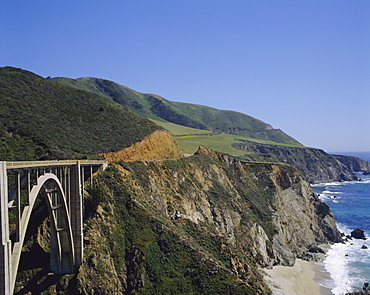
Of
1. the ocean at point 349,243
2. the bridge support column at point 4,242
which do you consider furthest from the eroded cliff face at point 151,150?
the bridge support column at point 4,242

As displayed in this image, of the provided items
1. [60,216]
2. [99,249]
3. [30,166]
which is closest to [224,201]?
[99,249]

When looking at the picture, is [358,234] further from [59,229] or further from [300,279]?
[59,229]

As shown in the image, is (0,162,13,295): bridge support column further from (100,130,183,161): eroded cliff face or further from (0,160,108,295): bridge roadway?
(100,130,183,161): eroded cliff face

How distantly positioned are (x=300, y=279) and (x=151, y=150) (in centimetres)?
3175

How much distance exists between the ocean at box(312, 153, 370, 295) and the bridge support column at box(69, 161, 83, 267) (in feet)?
115

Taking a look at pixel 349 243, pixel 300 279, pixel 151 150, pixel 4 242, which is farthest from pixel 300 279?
pixel 4 242

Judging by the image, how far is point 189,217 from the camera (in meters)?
58.1

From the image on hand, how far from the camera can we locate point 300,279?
58.0m

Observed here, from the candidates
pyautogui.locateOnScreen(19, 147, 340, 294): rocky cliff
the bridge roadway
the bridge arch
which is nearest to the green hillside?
pyautogui.locateOnScreen(19, 147, 340, 294): rocky cliff

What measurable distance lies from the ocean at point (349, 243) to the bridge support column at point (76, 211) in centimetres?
3500

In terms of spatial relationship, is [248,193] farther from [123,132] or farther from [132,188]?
[132,188]

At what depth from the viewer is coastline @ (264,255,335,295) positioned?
52888 mm

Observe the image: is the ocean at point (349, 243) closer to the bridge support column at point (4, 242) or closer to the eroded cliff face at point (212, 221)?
the eroded cliff face at point (212, 221)

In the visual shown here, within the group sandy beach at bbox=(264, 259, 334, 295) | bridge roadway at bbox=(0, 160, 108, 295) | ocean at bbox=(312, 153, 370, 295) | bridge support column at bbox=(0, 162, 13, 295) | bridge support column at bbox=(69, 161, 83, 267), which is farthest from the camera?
ocean at bbox=(312, 153, 370, 295)
